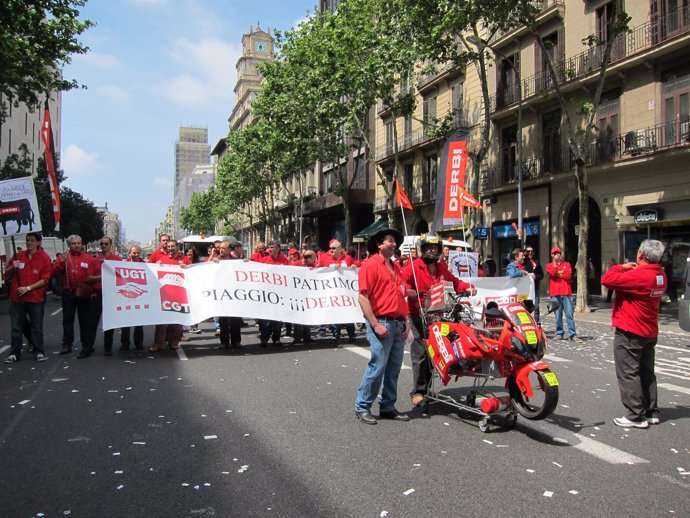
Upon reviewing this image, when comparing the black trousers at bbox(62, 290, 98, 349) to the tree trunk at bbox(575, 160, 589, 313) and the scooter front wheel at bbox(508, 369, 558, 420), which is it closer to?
the scooter front wheel at bbox(508, 369, 558, 420)

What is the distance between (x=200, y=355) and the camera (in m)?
9.52

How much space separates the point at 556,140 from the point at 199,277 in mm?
19826

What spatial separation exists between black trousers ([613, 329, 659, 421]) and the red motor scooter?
82 cm

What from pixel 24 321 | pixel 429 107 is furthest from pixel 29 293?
pixel 429 107

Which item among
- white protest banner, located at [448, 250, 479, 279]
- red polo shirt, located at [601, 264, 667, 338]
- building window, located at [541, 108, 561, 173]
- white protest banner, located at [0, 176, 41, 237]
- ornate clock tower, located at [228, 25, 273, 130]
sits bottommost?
red polo shirt, located at [601, 264, 667, 338]

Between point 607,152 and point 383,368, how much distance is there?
19850mm

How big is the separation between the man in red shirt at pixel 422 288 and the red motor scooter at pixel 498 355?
12.0 inches

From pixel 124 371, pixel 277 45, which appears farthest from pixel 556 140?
pixel 124 371

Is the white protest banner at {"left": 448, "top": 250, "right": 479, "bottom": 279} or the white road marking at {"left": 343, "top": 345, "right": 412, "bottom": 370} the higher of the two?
the white protest banner at {"left": 448, "top": 250, "right": 479, "bottom": 279}

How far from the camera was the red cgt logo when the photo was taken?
9595 mm

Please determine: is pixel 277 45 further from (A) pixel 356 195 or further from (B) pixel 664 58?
(B) pixel 664 58

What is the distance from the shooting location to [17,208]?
1322cm

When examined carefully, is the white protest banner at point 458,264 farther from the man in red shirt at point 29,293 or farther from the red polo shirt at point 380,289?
the red polo shirt at point 380,289

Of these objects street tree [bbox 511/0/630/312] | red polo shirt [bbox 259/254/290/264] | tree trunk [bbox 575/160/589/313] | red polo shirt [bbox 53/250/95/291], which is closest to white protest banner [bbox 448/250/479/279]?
Answer: tree trunk [bbox 575/160/589/313]
